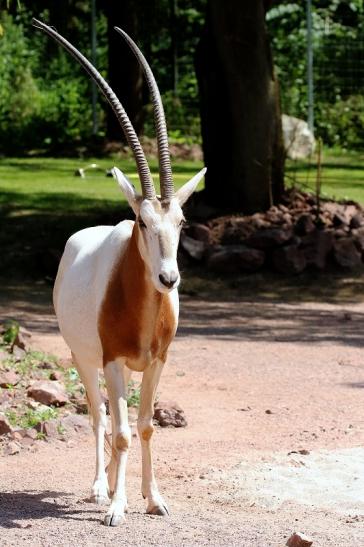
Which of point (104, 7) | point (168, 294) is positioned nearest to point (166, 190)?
point (168, 294)

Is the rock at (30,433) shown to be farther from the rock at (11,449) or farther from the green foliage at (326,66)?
the green foliage at (326,66)

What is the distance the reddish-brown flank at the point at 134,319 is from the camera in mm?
5664

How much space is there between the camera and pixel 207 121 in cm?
1436

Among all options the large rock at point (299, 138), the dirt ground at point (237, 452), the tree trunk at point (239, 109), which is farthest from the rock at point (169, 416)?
the large rock at point (299, 138)

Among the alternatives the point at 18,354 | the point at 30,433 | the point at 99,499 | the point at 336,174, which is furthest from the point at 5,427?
the point at 336,174

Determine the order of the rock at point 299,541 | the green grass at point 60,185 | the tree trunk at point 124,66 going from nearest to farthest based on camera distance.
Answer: the rock at point 299,541, the green grass at point 60,185, the tree trunk at point 124,66

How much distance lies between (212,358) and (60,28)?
13208 mm

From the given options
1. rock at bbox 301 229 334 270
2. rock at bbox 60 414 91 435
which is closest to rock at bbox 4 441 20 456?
rock at bbox 60 414 91 435

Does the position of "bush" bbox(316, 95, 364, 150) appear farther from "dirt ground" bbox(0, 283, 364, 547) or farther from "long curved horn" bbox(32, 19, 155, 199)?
"long curved horn" bbox(32, 19, 155, 199)

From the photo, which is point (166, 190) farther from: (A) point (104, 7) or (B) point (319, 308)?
(A) point (104, 7)

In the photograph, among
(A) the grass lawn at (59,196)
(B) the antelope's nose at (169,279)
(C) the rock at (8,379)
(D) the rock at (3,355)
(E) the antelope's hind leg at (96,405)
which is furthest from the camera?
(A) the grass lawn at (59,196)

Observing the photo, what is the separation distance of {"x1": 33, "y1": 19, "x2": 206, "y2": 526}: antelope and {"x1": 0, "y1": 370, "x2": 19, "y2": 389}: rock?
191 centimetres

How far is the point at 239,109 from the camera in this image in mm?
13969

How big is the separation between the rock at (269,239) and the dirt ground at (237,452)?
1.57 meters
